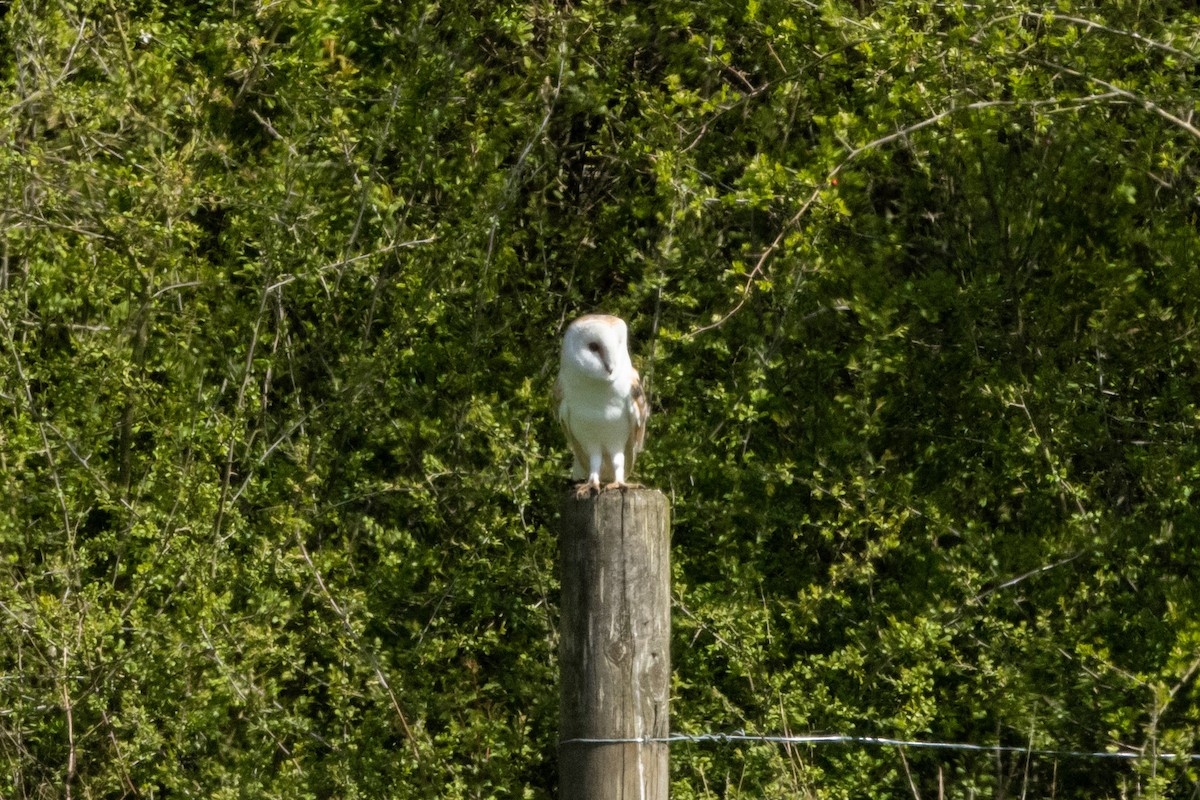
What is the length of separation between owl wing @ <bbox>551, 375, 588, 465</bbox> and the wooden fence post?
1267 millimetres

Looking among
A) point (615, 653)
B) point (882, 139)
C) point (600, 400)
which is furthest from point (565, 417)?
point (615, 653)

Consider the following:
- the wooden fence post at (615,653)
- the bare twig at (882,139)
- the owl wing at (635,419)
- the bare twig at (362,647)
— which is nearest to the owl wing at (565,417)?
the owl wing at (635,419)

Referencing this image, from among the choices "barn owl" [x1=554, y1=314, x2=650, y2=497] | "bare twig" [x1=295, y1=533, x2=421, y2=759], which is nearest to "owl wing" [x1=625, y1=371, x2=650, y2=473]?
"barn owl" [x1=554, y1=314, x2=650, y2=497]

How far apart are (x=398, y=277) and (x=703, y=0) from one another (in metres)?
1.30

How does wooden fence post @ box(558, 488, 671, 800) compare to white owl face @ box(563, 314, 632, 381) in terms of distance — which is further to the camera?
white owl face @ box(563, 314, 632, 381)

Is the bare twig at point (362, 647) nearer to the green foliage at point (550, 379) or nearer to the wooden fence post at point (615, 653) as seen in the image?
the green foliage at point (550, 379)

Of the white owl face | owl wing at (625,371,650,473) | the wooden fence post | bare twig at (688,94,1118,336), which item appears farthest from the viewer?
bare twig at (688,94,1118,336)

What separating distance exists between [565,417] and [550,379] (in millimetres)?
1055

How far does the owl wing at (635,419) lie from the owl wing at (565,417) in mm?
115

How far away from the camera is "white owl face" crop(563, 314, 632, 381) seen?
12.1 feet

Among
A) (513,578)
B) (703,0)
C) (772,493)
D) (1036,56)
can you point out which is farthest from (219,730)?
(1036,56)

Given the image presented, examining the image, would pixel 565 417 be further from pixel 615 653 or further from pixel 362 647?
pixel 615 653

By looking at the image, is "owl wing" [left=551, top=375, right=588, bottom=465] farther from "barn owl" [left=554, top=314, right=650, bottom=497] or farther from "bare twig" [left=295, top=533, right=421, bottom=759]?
"bare twig" [left=295, top=533, right=421, bottom=759]

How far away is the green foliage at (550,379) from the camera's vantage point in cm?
450
